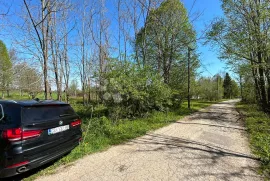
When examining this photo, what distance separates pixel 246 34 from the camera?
10641 mm

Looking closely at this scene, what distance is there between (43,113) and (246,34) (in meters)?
12.6

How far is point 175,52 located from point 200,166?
48.4ft

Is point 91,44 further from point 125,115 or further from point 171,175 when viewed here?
point 171,175

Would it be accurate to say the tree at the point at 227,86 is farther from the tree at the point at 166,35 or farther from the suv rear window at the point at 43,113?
the suv rear window at the point at 43,113

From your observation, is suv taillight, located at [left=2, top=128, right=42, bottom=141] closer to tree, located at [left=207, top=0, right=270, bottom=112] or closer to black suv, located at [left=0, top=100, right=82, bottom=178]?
black suv, located at [left=0, top=100, right=82, bottom=178]

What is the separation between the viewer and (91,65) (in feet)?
73.6

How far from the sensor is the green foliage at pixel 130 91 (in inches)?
336

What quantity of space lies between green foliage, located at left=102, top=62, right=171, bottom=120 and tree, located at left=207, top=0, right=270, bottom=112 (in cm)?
564

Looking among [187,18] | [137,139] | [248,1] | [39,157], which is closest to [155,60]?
[187,18]

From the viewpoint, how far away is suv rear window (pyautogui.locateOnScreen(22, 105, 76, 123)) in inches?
119

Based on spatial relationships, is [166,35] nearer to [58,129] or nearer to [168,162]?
[168,162]

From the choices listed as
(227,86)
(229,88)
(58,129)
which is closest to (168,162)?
(58,129)

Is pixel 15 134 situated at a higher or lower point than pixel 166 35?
lower

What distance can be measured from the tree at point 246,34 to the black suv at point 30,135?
11852mm
